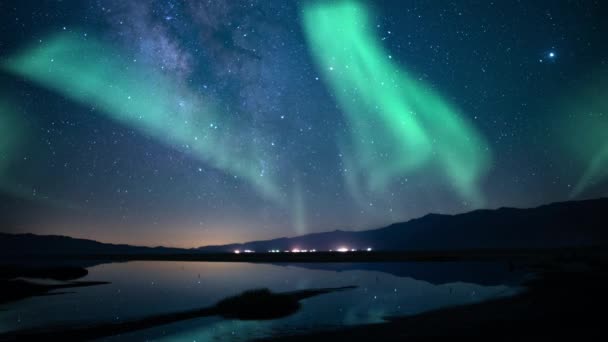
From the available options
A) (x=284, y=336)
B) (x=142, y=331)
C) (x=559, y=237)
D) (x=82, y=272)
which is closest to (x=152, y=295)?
(x=142, y=331)

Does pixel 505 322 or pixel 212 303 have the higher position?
pixel 505 322

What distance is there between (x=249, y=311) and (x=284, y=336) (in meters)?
7.11

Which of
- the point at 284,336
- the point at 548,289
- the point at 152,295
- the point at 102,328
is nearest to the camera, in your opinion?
the point at 284,336

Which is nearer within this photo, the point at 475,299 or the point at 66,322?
the point at 66,322

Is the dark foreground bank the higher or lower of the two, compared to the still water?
higher

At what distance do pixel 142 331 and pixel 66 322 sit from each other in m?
5.28

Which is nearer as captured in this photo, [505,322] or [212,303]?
[505,322]

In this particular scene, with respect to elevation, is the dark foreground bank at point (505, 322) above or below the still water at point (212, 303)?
above

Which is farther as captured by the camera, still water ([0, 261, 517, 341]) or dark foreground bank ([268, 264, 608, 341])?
still water ([0, 261, 517, 341])

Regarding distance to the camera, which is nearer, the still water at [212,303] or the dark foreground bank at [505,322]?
the dark foreground bank at [505,322]

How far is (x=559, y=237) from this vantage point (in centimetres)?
17100

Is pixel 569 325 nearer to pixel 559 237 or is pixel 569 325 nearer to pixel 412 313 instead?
pixel 412 313

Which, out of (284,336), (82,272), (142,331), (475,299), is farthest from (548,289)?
(82,272)

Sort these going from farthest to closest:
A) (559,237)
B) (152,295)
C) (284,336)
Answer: (559,237)
(152,295)
(284,336)
